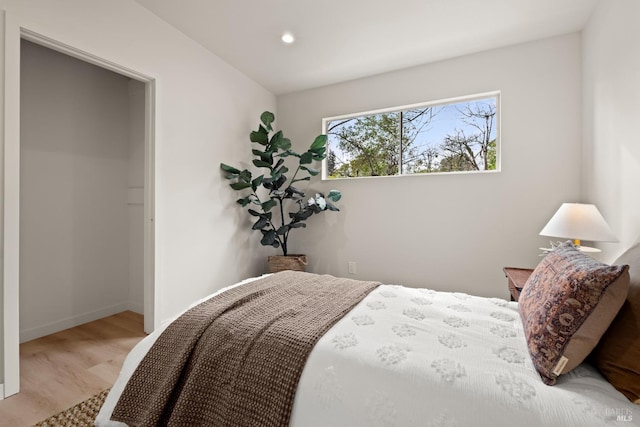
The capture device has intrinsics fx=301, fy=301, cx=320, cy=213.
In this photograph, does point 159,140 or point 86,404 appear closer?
point 86,404

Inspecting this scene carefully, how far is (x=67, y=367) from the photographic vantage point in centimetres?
198

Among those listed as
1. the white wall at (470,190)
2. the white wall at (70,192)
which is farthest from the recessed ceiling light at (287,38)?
the white wall at (70,192)

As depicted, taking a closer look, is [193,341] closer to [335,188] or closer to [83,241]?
[83,241]

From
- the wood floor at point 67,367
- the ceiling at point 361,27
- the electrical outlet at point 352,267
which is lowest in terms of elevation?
the wood floor at point 67,367

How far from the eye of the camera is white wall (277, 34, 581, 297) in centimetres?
261

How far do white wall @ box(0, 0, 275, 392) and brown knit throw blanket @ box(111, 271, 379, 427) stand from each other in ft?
4.88

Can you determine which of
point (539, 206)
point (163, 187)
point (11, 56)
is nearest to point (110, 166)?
point (163, 187)

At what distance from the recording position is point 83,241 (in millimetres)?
2795

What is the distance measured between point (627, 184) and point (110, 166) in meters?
4.10

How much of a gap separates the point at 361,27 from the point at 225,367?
2.64 meters

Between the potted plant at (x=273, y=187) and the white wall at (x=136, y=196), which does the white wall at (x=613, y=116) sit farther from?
the white wall at (x=136, y=196)

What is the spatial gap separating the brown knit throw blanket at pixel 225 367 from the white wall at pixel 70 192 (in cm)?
208

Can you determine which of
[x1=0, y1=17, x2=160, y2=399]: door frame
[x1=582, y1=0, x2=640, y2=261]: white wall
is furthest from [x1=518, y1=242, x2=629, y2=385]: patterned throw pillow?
[x1=0, y1=17, x2=160, y2=399]: door frame

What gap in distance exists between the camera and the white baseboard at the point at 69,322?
2379mm
